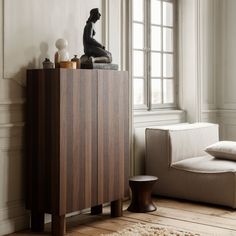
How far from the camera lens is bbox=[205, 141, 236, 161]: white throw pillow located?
188 inches

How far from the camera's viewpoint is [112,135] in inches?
161

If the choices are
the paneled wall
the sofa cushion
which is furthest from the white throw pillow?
the paneled wall

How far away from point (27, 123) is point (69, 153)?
43 cm

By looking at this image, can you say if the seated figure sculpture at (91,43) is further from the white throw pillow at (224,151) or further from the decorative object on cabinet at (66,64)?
the white throw pillow at (224,151)

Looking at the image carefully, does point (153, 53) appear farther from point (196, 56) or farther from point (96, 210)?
point (96, 210)

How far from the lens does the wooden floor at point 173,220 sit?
3842 mm

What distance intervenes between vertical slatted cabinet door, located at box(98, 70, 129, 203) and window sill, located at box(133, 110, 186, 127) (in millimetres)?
936

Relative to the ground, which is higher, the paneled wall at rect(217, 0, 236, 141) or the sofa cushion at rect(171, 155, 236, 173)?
the paneled wall at rect(217, 0, 236, 141)

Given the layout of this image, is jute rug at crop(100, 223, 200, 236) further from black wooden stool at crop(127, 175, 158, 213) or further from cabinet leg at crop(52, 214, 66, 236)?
black wooden stool at crop(127, 175, 158, 213)

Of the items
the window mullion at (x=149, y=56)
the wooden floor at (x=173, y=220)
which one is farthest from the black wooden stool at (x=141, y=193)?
the window mullion at (x=149, y=56)

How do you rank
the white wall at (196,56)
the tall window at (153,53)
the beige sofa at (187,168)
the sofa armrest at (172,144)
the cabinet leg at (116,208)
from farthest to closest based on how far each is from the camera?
the white wall at (196,56) < the tall window at (153,53) < the sofa armrest at (172,144) < the beige sofa at (187,168) < the cabinet leg at (116,208)

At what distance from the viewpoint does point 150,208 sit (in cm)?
444

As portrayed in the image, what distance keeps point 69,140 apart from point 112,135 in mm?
525

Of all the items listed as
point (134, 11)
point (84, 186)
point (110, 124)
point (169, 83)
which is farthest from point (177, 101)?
point (84, 186)
